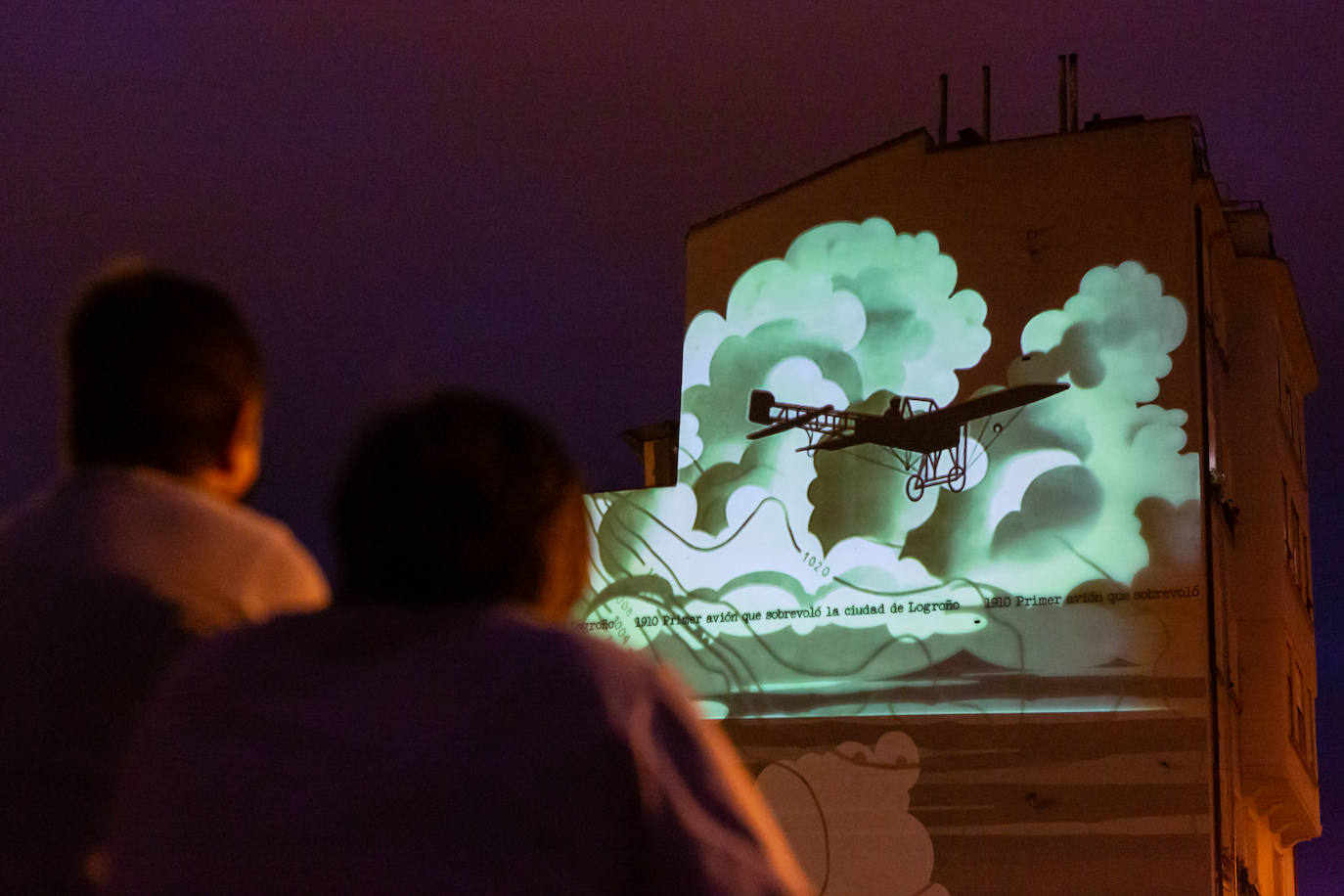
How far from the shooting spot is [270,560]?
2.11 meters

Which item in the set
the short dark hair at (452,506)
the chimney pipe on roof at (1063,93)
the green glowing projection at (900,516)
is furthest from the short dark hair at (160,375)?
the chimney pipe on roof at (1063,93)

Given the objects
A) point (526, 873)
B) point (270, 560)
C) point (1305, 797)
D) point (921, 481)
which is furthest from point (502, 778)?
point (1305, 797)

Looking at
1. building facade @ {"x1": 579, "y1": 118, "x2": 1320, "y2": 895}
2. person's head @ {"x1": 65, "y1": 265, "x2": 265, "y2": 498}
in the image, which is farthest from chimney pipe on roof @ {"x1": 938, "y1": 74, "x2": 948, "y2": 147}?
person's head @ {"x1": 65, "y1": 265, "x2": 265, "y2": 498}

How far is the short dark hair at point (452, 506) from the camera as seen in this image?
1.76 metres

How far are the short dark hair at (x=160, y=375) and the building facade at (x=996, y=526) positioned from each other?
706 inches

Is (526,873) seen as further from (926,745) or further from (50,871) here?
(926,745)

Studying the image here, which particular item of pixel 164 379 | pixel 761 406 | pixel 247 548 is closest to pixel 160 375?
pixel 164 379

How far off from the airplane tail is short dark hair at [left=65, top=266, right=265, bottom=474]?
20735 millimetres

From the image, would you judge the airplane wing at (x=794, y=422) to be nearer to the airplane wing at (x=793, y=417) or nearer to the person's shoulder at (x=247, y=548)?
the airplane wing at (x=793, y=417)

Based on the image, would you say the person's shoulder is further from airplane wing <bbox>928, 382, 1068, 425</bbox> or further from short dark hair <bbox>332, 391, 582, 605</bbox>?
airplane wing <bbox>928, 382, 1068, 425</bbox>

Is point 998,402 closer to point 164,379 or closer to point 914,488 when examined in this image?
point 914,488

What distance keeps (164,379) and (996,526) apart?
62.1 ft

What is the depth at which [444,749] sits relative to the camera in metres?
1.60

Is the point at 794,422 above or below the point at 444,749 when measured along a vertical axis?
above
